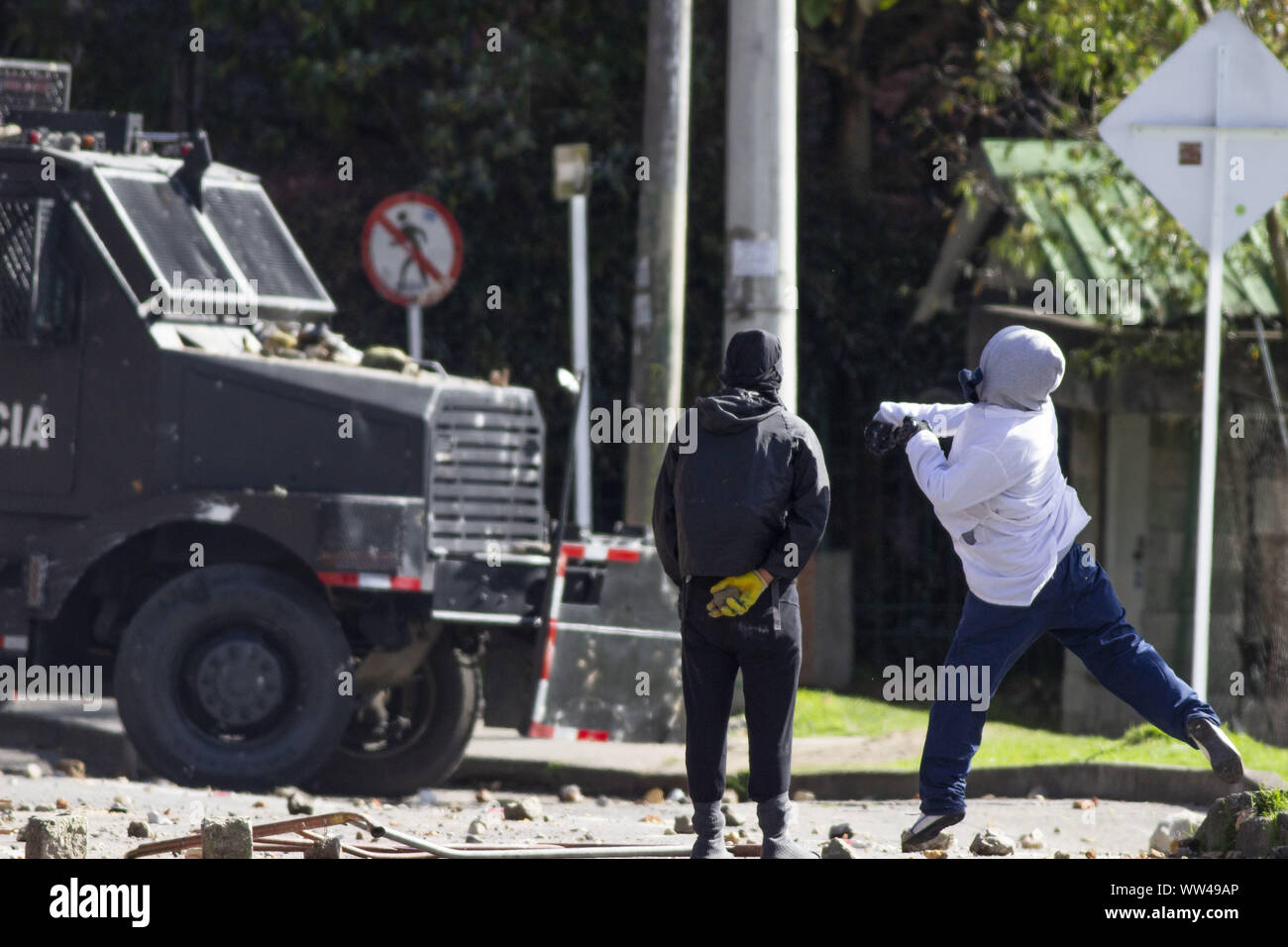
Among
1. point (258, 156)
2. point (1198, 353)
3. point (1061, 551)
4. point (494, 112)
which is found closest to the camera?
point (1061, 551)

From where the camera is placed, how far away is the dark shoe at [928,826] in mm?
6160

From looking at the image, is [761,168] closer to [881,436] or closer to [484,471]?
[484,471]

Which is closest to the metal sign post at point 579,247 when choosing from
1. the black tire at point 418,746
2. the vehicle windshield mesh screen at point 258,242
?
the vehicle windshield mesh screen at point 258,242

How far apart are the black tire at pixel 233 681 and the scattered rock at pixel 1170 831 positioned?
A: 3.49 meters

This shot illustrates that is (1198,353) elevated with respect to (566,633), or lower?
elevated

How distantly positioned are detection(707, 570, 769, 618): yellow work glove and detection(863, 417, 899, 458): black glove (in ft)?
1.96

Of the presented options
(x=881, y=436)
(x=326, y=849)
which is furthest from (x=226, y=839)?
(x=881, y=436)

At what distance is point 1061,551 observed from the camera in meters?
6.24

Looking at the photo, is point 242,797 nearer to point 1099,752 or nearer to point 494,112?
point 1099,752

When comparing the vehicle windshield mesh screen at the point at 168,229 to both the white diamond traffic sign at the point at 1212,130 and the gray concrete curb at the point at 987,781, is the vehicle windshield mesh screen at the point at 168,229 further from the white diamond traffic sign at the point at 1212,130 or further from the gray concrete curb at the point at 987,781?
the white diamond traffic sign at the point at 1212,130

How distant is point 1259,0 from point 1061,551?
462cm

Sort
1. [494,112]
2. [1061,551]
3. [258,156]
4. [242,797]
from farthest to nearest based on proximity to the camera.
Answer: [258,156]
[494,112]
[242,797]
[1061,551]

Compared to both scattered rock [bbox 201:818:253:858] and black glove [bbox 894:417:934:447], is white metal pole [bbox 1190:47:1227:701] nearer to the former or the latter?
black glove [bbox 894:417:934:447]
